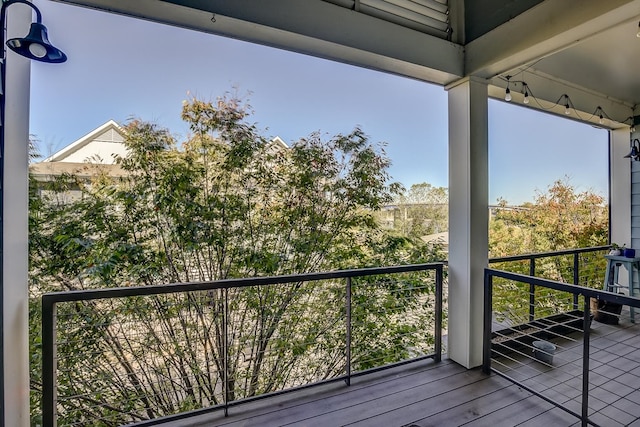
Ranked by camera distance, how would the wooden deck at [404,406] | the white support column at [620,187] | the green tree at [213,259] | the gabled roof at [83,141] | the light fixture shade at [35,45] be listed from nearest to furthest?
the light fixture shade at [35,45] → the wooden deck at [404,406] → the gabled roof at [83,141] → the green tree at [213,259] → the white support column at [620,187]

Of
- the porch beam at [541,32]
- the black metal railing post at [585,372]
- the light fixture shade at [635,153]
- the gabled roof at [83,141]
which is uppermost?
the porch beam at [541,32]

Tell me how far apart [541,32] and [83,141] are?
345cm

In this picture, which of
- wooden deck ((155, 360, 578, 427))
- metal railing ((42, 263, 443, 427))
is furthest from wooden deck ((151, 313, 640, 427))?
metal railing ((42, 263, 443, 427))

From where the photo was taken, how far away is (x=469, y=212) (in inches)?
95.4

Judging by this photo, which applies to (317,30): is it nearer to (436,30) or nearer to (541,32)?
(436,30)

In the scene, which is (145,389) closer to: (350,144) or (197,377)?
(197,377)

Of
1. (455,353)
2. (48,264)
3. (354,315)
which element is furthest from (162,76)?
(455,353)

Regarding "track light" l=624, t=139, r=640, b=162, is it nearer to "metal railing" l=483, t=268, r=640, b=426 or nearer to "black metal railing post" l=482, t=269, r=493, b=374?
"metal railing" l=483, t=268, r=640, b=426

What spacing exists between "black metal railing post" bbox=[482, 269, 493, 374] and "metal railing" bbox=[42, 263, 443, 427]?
0.34 m

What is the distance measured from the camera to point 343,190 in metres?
3.30

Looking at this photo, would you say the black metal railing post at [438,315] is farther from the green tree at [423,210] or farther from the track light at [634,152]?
the track light at [634,152]

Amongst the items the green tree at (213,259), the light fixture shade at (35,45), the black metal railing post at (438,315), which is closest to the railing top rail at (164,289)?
the green tree at (213,259)

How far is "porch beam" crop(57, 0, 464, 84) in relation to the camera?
5.57 feet

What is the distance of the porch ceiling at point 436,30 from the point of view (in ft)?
5.68
